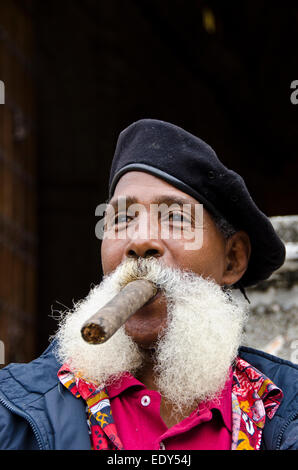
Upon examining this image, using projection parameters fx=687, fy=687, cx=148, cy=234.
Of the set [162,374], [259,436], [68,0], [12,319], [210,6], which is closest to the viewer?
[259,436]

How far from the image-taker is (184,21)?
19.6 ft

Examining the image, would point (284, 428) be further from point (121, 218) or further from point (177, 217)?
point (121, 218)

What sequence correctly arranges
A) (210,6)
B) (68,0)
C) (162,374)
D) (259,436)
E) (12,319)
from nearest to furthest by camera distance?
(259,436), (162,374), (12,319), (210,6), (68,0)

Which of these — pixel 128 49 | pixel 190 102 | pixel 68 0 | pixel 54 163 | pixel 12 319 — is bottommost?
pixel 12 319

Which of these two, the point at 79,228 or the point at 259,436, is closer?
the point at 259,436

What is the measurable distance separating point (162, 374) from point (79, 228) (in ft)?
15.9

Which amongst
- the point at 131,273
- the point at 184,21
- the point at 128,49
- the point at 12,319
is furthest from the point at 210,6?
the point at 131,273

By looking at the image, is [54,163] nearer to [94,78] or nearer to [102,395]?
[94,78]

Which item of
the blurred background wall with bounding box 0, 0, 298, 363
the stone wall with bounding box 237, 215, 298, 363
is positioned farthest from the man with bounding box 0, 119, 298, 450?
the blurred background wall with bounding box 0, 0, 298, 363

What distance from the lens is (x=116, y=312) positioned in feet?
5.19

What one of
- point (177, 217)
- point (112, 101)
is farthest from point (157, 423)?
point (112, 101)

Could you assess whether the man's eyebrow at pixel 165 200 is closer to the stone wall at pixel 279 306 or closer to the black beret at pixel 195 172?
the black beret at pixel 195 172

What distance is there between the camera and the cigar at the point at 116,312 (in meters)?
1.47

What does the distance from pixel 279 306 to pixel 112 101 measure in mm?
4346
